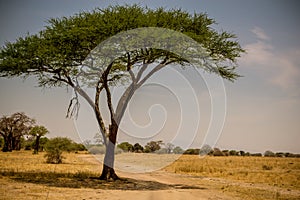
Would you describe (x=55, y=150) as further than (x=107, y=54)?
Yes

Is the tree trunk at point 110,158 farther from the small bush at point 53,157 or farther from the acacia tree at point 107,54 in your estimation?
the small bush at point 53,157

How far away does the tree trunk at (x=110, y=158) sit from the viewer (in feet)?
58.2

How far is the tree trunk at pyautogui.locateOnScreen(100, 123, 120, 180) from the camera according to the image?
58.2 ft

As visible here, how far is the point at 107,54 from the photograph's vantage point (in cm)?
1675

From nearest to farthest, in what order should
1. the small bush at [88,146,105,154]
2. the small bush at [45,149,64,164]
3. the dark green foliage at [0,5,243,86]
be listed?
the dark green foliage at [0,5,243,86], the small bush at [45,149,64,164], the small bush at [88,146,105,154]

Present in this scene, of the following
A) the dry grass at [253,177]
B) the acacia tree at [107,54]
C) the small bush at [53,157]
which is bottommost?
the dry grass at [253,177]

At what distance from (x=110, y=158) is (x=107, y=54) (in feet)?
18.0

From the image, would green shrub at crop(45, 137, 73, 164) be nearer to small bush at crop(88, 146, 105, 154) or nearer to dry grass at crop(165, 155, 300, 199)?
dry grass at crop(165, 155, 300, 199)

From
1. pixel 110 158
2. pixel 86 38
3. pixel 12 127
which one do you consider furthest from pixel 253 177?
pixel 12 127

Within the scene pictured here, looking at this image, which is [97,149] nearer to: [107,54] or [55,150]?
[55,150]

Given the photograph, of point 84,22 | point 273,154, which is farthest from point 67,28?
point 273,154

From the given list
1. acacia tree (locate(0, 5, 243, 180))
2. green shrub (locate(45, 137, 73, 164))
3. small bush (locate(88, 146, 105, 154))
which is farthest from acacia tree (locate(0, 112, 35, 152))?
acacia tree (locate(0, 5, 243, 180))

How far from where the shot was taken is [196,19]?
17359mm

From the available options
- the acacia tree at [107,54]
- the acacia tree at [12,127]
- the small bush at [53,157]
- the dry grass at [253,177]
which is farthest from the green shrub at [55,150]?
the acacia tree at [12,127]
